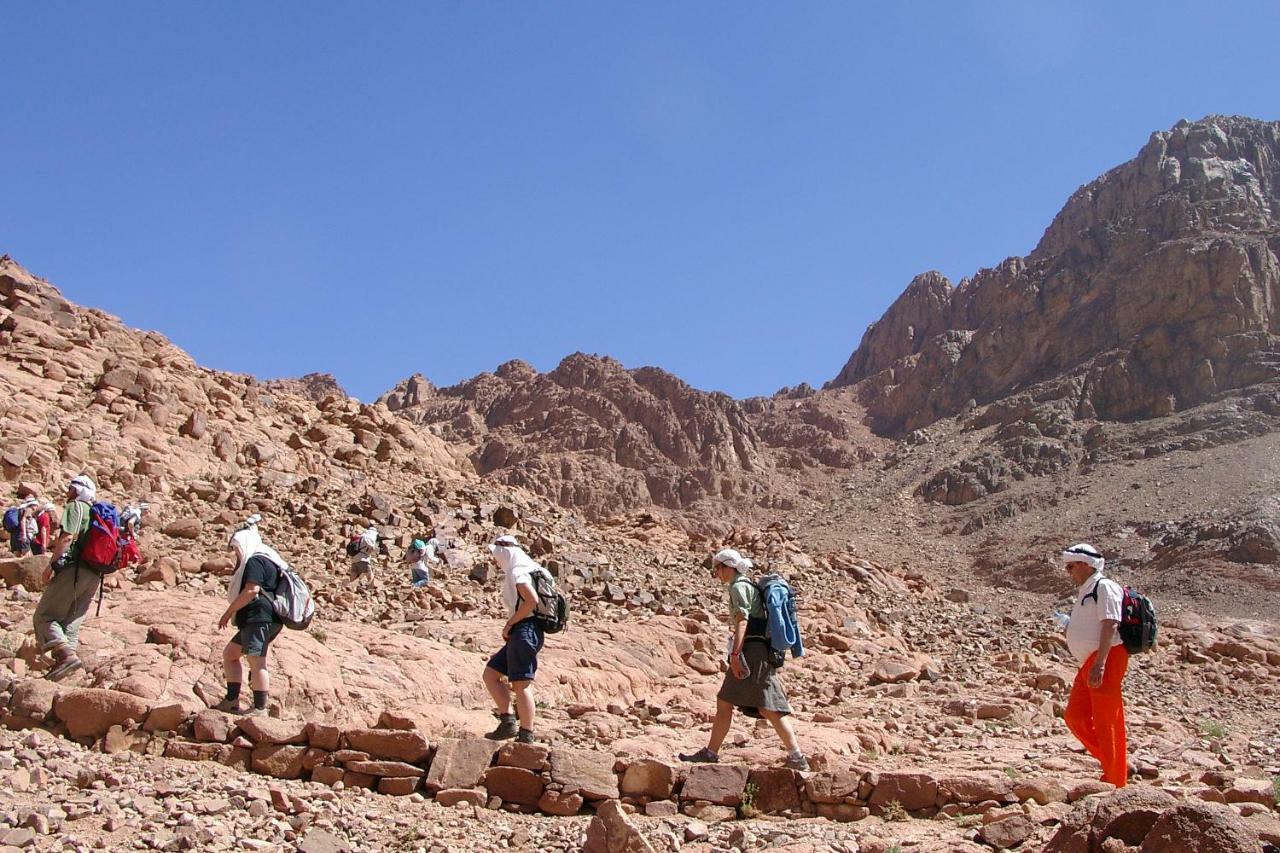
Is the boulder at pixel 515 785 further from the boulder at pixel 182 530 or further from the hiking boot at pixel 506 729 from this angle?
the boulder at pixel 182 530

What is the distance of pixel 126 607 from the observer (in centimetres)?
940

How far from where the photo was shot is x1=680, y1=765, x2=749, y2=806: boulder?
6.00 metres

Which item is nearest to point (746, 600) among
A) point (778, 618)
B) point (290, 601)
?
point (778, 618)

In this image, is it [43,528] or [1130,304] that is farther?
[1130,304]

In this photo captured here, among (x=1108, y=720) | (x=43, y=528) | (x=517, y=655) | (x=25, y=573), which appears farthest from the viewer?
(x=43, y=528)

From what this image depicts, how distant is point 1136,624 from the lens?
603 cm

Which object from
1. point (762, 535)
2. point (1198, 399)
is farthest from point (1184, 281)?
point (762, 535)

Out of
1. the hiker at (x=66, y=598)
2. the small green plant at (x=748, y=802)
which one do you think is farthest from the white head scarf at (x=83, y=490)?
the small green plant at (x=748, y=802)

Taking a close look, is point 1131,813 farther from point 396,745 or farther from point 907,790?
point 396,745

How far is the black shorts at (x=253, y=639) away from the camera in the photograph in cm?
716

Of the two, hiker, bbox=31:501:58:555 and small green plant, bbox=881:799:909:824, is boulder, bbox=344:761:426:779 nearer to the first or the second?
small green plant, bbox=881:799:909:824

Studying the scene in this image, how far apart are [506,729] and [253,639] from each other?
74.2 inches

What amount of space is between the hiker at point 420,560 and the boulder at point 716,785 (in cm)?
895

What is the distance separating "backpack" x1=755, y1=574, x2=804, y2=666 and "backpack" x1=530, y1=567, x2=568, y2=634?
1.41 m
